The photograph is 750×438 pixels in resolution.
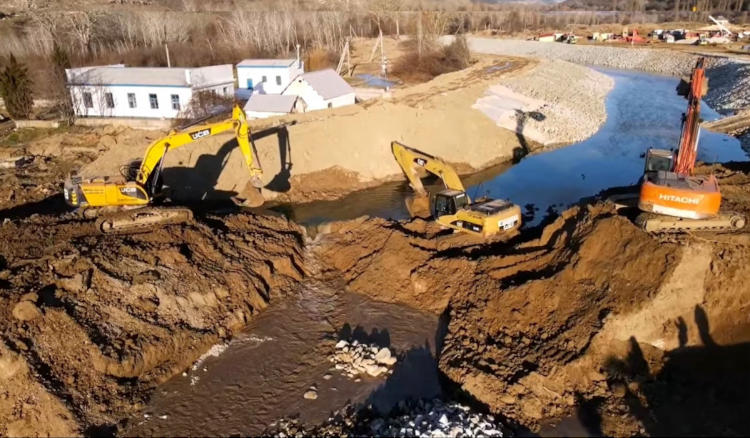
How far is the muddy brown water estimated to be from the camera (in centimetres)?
1199

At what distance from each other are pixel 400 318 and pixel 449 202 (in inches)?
191

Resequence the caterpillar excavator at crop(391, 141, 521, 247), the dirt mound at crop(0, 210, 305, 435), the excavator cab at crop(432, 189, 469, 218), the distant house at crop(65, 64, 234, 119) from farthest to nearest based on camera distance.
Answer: the distant house at crop(65, 64, 234, 119)
the excavator cab at crop(432, 189, 469, 218)
the caterpillar excavator at crop(391, 141, 521, 247)
the dirt mound at crop(0, 210, 305, 435)

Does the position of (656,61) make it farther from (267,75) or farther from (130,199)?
(130,199)

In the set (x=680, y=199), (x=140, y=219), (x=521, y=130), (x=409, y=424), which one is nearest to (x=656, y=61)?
(x=521, y=130)

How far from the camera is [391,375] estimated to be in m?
13.1

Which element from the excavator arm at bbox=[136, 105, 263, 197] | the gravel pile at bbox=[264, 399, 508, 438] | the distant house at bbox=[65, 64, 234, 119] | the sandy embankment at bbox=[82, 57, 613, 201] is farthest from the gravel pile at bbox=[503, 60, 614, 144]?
the gravel pile at bbox=[264, 399, 508, 438]

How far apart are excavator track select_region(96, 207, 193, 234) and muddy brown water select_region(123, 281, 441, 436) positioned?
484 cm

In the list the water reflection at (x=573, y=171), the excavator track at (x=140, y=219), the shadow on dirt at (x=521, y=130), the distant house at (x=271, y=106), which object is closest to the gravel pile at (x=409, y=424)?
the excavator track at (x=140, y=219)

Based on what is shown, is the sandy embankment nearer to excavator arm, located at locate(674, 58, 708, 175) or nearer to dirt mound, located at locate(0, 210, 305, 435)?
dirt mound, located at locate(0, 210, 305, 435)

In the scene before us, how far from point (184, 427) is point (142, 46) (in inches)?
2148

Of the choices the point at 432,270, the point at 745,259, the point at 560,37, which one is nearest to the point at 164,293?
the point at 432,270

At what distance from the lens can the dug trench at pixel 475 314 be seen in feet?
37.5

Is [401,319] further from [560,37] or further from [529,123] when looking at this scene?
[560,37]

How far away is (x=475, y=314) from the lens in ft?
47.9
